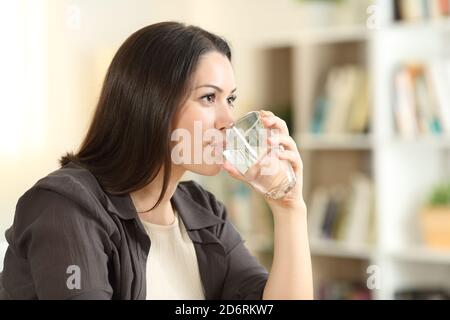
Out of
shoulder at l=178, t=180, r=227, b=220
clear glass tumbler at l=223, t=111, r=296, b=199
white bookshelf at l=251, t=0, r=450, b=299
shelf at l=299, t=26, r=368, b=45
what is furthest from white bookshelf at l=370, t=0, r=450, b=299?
clear glass tumbler at l=223, t=111, r=296, b=199

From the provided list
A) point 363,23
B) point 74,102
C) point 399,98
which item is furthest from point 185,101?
point 363,23

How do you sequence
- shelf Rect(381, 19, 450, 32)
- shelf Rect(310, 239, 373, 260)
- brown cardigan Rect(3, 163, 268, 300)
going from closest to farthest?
brown cardigan Rect(3, 163, 268, 300)
shelf Rect(381, 19, 450, 32)
shelf Rect(310, 239, 373, 260)

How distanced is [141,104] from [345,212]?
2131 mm

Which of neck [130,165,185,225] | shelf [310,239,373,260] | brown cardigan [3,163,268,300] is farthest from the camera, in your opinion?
shelf [310,239,373,260]

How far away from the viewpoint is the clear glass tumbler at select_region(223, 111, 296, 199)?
2.93 feet

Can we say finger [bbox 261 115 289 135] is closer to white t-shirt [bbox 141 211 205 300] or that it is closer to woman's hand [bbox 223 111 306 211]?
woman's hand [bbox 223 111 306 211]

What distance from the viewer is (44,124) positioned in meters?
1.77

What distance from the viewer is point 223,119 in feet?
3.23

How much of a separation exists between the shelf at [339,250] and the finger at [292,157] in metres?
1.97

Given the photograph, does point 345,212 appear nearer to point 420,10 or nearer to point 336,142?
point 336,142

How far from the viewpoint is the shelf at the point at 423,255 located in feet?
8.68

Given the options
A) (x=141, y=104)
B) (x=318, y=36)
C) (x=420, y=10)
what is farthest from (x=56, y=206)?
(x=318, y=36)

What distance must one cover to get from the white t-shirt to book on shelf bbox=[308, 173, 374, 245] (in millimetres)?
1876

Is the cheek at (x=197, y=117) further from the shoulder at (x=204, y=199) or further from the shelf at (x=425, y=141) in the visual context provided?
the shelf at (x=425, y=141)
